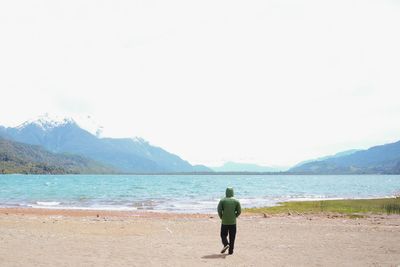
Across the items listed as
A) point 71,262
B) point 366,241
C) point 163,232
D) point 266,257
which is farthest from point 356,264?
point 163,232

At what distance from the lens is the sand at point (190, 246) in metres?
15.8

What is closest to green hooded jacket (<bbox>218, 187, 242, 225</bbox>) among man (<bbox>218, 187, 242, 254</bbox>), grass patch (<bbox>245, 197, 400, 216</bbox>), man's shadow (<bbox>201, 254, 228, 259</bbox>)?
man (<bbox>218, 187, 242, 254</bbox>)

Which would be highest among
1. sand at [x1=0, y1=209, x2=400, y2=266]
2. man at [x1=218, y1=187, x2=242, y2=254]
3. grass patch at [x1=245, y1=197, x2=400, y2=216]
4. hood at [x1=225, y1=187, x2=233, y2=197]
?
hood at [x1=225, y1=187, x2=233, y2=197]

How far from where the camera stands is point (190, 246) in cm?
1948

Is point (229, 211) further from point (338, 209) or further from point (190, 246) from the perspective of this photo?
point (338, 209)

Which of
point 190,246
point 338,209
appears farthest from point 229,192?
point 338,209

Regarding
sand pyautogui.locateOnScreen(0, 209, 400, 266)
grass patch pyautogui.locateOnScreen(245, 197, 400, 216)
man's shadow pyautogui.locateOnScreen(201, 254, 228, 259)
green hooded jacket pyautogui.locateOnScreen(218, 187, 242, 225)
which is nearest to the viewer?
sand pyautogui.locateOnScreen(0, 209, 400, 266)

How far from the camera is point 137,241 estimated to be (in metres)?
21.0

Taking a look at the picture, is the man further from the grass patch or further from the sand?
the grass patch

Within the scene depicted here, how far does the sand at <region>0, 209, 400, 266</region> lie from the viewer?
15773 mm

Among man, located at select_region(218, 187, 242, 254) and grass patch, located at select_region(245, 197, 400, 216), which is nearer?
man, located at select_region(218, 187, 242, 254)

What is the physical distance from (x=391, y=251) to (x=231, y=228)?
668 cm

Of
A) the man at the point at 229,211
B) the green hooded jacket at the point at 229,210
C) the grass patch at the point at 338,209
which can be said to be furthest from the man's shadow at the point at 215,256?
the grass patch at the point at 338,209

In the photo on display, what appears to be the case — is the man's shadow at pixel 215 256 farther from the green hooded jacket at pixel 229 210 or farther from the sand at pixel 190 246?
the green hooded jacket at pixel 229 210
